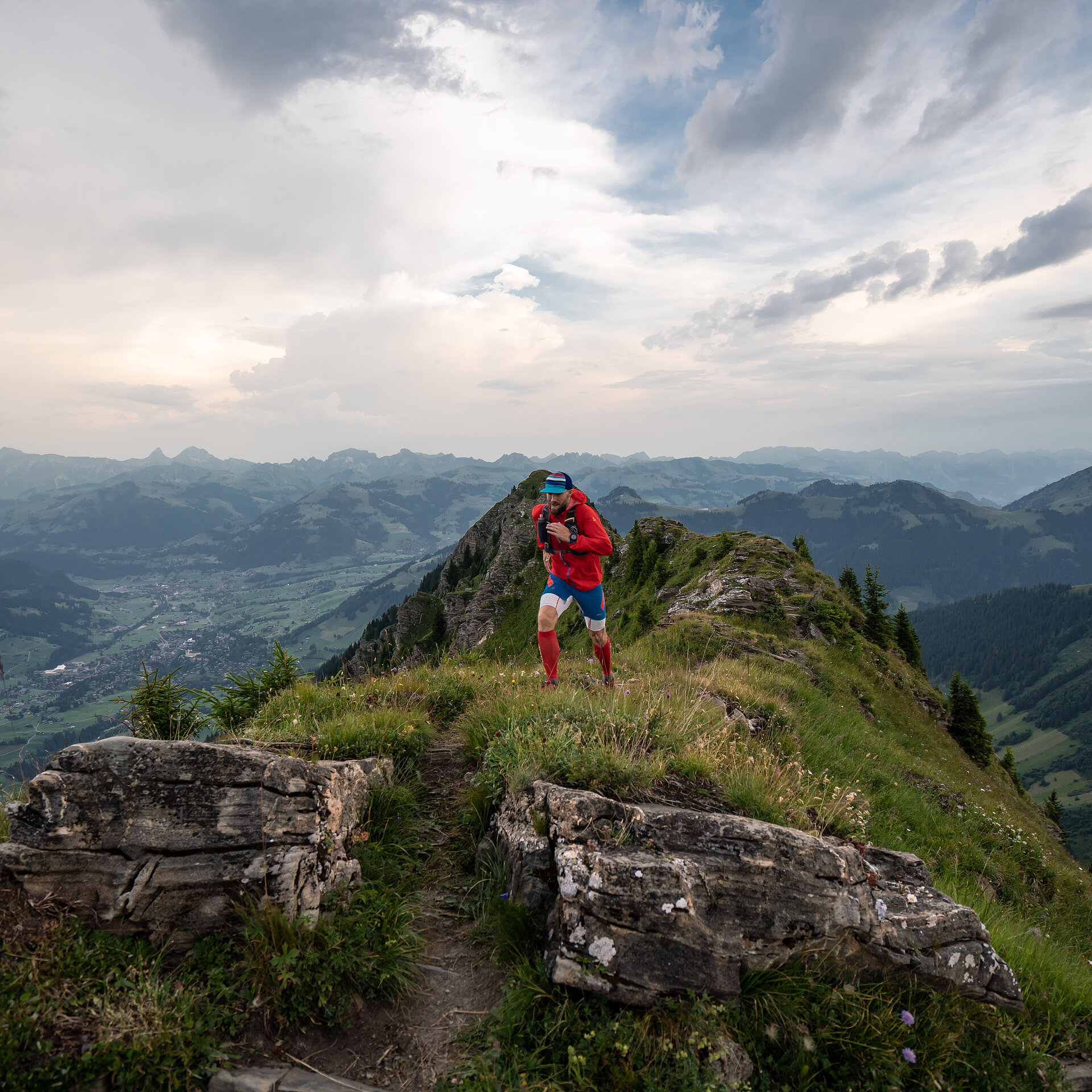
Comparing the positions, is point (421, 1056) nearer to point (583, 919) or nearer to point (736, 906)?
point (583, 919)

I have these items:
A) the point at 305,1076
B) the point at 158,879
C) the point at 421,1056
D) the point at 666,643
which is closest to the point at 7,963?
the point at 158,879

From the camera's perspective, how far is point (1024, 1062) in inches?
183

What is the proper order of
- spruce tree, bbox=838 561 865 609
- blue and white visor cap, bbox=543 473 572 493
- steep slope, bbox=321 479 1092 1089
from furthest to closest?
spruce tree, bbox=838 561 865 609, blue and white visor cap, bbox=543 473 572 493, steep slope, bbox=321 479 1092 1089

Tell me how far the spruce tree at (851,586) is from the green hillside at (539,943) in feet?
87.7

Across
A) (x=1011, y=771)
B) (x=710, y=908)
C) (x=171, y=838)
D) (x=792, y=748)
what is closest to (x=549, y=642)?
(x=792, y=748)

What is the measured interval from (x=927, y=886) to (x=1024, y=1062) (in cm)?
149

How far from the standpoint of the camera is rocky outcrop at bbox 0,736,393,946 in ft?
15.8

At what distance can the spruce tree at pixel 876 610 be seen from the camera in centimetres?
3122

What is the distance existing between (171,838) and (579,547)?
709 cm

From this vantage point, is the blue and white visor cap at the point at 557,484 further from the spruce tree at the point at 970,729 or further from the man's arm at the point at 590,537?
the spruce tree at the point at 970,729

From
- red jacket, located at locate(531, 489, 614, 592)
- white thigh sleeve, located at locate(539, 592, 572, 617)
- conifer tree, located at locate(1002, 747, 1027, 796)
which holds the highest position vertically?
red jacket, located at locate(531, 489, 614, 592)

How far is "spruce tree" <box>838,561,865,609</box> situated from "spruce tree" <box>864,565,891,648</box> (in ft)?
2.99

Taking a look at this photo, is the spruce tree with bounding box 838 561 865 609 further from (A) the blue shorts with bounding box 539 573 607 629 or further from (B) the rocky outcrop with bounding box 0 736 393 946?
(B) the rocky outcrop with bounding box 0 736 393 946

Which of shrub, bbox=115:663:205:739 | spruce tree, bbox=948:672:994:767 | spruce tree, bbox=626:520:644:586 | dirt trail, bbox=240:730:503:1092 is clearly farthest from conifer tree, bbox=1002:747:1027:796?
shrub, bbox=115:663:205:739
